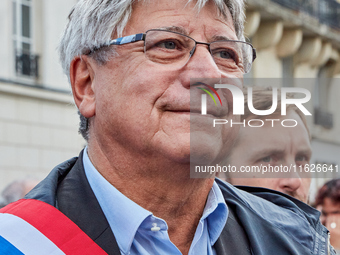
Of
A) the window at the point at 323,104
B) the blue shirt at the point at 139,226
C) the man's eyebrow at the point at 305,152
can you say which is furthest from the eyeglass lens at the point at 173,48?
the window at the point at 323,104

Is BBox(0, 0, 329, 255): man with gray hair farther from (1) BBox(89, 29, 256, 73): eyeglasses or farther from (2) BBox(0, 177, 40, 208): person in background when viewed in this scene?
(2) BBox(0, 177, 40, 208): person in background

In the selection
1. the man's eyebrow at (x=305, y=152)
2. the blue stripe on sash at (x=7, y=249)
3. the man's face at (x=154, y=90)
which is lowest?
the blue stripe on sash at (x=7, y=249)

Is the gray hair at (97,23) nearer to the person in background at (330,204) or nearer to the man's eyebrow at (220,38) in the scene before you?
the man's eyebrow at (220,38)

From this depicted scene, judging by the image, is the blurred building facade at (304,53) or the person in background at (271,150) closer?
the person in background at (271,150)

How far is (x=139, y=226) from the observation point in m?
2.12

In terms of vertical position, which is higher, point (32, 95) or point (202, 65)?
point (202, 65)

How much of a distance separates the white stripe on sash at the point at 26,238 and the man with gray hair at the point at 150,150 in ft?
0.09

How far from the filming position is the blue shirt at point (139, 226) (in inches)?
82.2

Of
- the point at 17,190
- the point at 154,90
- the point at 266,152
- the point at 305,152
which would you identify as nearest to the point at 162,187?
the point at 154,90

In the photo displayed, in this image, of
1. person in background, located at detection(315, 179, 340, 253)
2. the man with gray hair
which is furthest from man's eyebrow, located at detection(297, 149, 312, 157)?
person in background, located at detection(315, 179, 340, 253)

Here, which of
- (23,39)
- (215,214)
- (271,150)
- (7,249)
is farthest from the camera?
(23,39)

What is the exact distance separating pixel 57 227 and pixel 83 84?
0.69m

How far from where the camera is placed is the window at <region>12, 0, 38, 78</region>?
408 inches

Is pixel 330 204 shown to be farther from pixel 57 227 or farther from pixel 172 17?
pixel 57 227
